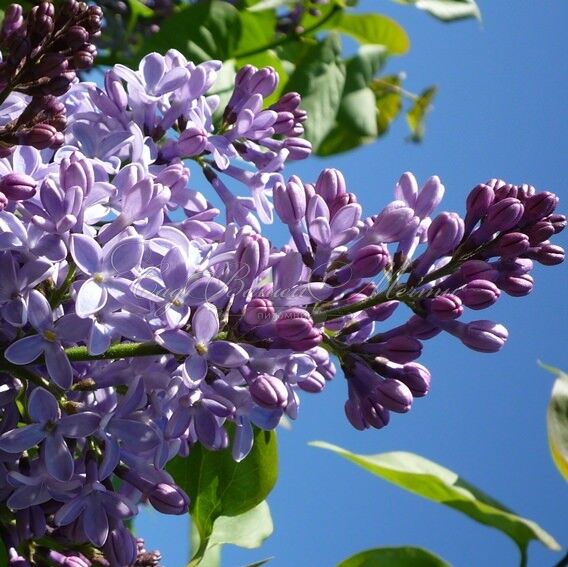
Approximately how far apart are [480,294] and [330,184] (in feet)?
0.42

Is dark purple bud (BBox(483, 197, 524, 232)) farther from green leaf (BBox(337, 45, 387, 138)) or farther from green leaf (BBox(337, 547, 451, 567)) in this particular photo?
green leaf (BBox(337, 45, 387, 138))

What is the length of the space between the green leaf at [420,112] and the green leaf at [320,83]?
0.51 m

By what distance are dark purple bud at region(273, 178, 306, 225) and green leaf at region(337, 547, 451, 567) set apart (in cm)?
38

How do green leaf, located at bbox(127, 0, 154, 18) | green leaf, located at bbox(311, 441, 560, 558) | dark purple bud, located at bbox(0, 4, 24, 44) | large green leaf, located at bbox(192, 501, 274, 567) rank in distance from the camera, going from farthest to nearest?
green leaf, located at bbox(127, 0, 154, 18), large green leaf, located at bbox(192, 501, 274, 567), green leaf, located at bbox(311, 441, 560, 558), dark purple bud, located at bbox(0, 4, 24, 44)

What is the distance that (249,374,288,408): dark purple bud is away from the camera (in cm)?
62

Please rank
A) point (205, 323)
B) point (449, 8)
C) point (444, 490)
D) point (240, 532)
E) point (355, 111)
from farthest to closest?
point (355, 111) < point (449, 8) < point (240, 532) < point (444, 490) < point (205, 323)

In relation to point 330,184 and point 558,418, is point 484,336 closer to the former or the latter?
point 330,184

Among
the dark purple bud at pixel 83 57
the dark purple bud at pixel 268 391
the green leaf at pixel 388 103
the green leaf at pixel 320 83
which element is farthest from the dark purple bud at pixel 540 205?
the green leaf at pixel 388 103

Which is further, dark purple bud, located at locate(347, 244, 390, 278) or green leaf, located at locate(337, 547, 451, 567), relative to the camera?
green leaf, located at locate(337, 547, 451, 567)

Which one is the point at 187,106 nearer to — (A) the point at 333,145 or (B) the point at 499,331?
(B) the point at 499,331

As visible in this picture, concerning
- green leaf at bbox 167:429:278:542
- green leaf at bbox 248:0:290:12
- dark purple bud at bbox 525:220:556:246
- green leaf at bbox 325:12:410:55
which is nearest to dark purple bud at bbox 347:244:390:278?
dark purple bud at bbox 525:220:556:246

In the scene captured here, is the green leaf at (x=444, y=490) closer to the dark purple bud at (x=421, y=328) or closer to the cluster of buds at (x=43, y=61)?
the dark purple bud at (x=421, y=328)

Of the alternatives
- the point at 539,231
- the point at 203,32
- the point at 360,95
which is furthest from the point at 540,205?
the point at 360,95

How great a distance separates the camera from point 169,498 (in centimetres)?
71
